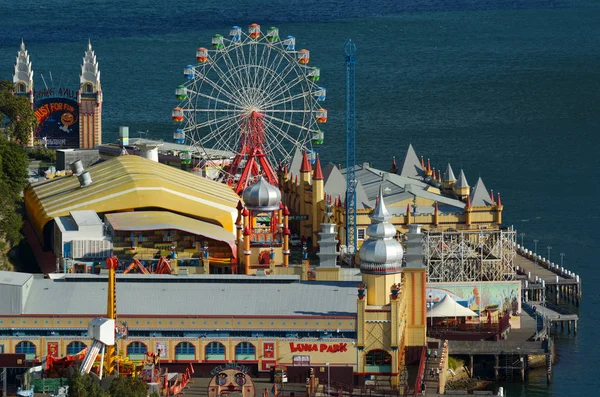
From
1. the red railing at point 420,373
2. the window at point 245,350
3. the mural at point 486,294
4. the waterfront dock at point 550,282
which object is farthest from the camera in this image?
the waterfront dock at point 550,282

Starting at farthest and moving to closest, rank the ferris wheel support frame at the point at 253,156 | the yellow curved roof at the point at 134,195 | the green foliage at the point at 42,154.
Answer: the green foliage at the point at 42,154 < the ferris wheel support frame at the point at 253,156 < the yellow curved roof at the point at 134,195

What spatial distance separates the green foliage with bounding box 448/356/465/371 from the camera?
4464 inches

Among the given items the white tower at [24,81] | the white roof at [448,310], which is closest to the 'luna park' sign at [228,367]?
the white roof at [448,310]

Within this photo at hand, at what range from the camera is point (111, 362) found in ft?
310

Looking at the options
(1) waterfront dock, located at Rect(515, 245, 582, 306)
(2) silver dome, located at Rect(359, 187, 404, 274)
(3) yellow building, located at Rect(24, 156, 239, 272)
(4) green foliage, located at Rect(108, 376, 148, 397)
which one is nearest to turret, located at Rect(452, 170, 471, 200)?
(1) waterfront dock, located at Rect(515, 245, 582, 306)

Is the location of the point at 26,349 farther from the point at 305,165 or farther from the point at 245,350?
the point at 305,165

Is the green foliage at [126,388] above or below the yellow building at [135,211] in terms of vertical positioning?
below

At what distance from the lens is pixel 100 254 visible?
119m

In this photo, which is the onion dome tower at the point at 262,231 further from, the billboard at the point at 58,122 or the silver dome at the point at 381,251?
the billboard at the point at 58,122

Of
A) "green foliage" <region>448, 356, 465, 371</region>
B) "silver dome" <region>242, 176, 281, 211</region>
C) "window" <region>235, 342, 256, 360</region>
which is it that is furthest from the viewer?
"silver dome" <region>242, 176, 281, 211</region>

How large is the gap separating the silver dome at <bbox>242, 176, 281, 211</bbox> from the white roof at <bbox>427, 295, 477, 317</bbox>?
11.2 m

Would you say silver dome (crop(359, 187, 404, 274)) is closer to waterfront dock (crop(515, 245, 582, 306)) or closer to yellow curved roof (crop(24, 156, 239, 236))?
yellow curved roof (crop(24, 156, 239, 236))

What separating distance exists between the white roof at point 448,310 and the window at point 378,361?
52.1 ft

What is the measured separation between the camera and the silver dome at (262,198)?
122 m
